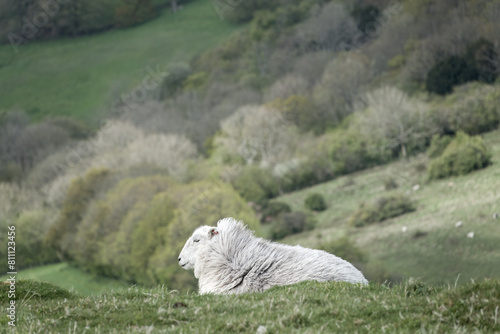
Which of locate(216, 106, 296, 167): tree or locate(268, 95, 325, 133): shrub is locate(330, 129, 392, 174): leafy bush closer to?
locate(216, 106, 296, 167): tree

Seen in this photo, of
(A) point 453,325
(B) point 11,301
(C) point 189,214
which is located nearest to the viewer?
(A) point 453,325

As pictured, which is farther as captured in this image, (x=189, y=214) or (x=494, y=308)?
(x=189, y=214)

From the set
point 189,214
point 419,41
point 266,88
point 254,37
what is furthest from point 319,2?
point 189,214

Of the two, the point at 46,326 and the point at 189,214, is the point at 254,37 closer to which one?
the point at 189,214

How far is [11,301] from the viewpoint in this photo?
1323cm

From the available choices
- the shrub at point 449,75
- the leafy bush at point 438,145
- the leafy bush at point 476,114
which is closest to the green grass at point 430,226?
the leafy bush at point 476,114

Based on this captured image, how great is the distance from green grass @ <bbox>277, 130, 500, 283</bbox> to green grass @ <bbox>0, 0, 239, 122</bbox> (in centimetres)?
8959

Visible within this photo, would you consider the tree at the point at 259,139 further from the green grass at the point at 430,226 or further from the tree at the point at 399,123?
the green grass at the point at 430,226

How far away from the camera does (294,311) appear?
32.0ft

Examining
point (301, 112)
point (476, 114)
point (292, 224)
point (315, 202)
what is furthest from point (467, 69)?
point (292, 224)

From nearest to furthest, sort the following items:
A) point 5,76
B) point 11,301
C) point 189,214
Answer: point 11,301 → point 189,214 → point 5,76

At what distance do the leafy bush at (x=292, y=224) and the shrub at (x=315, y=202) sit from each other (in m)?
3.11

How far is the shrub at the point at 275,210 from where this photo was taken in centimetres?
11253

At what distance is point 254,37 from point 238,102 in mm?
35450
